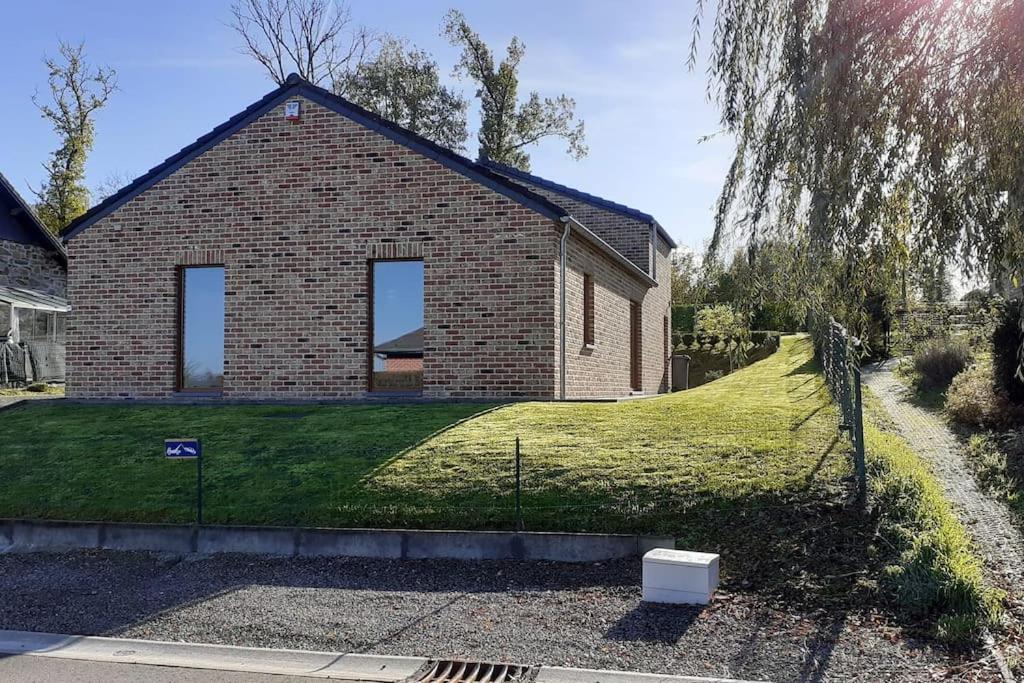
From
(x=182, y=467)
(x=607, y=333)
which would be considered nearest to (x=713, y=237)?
(x=182, y=467)

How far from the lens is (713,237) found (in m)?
6.35

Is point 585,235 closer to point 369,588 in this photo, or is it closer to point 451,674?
point 369,588

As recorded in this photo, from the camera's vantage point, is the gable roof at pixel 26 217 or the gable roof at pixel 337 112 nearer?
the gable roof at pixel 337 112

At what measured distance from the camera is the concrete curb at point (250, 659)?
16.3ft

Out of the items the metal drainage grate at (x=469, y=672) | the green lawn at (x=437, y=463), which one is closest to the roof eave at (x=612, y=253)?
the green lawn at (x=437, y=463)

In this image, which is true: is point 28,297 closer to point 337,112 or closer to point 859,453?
point 337,112

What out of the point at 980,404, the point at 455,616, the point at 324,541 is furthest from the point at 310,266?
the point at 980,404

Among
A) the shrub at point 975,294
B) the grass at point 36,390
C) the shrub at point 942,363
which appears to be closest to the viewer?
the shrub at point 975,294

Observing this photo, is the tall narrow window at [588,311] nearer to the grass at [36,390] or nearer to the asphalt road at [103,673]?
the asphalt road at [103,673]

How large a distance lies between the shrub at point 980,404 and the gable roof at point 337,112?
6.12 m

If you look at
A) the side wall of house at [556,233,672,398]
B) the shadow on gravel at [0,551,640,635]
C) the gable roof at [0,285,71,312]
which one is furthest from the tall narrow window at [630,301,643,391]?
the gable roof at [0,285,71,312]

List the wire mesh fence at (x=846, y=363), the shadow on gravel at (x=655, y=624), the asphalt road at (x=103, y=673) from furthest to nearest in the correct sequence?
the wire mesh fence at (x=846, y=363) → the shadow on gravel at (x=655, y=624) → the asphalt road at (x=103, y=673)

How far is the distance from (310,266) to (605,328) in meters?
5.65

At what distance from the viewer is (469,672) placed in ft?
16.7
